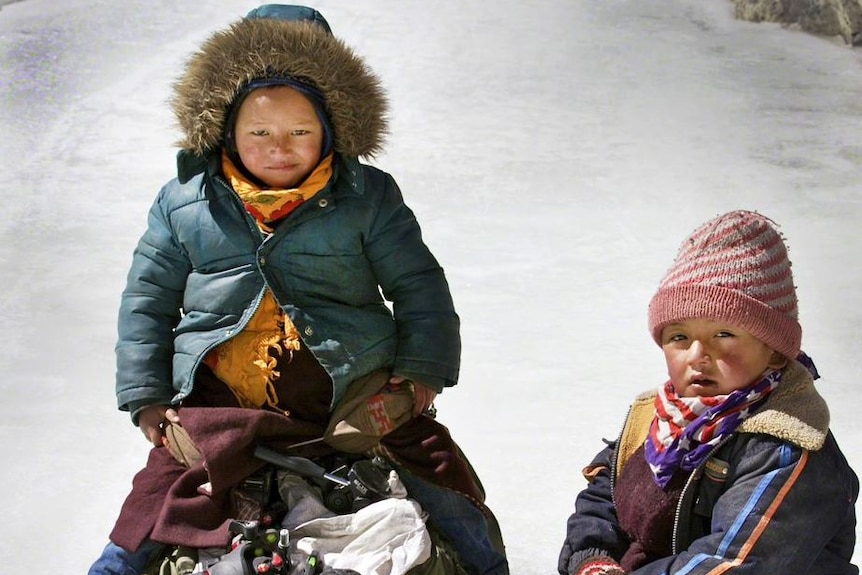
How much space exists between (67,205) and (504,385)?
1.66 meters

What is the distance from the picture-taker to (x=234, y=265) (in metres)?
2.24

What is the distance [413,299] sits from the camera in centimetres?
227

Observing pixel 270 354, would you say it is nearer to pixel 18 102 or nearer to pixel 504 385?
pixel 504 385

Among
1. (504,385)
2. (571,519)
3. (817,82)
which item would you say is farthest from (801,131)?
(571,519)

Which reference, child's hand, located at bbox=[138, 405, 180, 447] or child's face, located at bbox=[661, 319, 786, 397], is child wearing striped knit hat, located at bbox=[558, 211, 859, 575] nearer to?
child's face, located at bbox=[661, 319, 786, 397]

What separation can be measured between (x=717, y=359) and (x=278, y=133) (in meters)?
0.83

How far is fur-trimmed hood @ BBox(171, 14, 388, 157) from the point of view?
7.23 ft

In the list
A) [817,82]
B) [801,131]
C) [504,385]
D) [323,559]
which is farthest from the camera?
[817,82]

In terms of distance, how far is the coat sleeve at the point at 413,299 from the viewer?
88.4 inches

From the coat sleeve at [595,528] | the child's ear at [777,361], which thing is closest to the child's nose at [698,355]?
the child's ear at [777,361]

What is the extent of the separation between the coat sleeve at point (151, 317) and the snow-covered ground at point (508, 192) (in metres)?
0.62

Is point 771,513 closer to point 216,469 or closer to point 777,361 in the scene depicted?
point 777,361

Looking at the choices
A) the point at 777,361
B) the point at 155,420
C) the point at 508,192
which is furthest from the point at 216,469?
the point at 508,192

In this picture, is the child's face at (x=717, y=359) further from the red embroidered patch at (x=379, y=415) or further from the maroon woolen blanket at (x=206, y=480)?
the maroon woolen blanket at (x=206, y=480)
